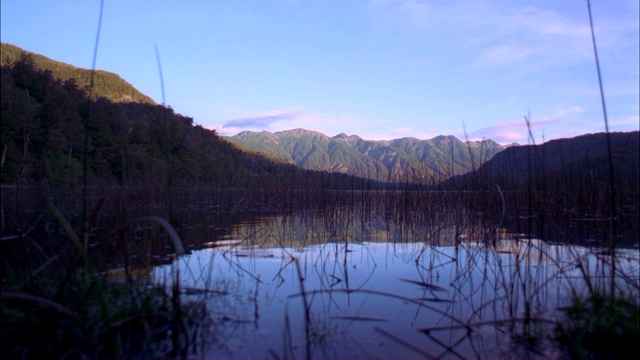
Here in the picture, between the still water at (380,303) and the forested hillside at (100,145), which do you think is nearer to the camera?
the still water at (380,303)

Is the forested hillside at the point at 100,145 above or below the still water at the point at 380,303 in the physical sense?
above

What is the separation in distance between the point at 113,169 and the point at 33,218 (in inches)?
740

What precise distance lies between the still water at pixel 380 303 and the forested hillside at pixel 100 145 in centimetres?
105

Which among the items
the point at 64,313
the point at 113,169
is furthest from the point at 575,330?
the point at 113,169

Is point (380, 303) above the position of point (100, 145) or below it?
below

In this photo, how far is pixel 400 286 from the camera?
12.6 feet

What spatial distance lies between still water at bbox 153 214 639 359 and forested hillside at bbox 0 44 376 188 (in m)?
1.05

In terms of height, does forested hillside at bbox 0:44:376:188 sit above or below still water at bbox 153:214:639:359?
above

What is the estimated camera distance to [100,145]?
19.9 m

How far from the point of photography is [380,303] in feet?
10.8

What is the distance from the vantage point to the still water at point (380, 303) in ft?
8.00

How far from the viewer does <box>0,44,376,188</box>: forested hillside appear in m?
5.82

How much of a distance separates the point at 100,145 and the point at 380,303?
19.8 meters

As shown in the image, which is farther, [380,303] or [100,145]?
[100,145]
